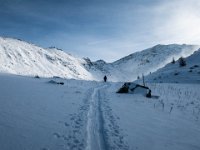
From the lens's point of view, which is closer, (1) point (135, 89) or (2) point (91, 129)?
(2) point (91, 129)

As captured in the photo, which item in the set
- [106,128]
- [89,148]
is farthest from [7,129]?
[106,128]

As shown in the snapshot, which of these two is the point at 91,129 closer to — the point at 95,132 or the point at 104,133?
the point at 95,132

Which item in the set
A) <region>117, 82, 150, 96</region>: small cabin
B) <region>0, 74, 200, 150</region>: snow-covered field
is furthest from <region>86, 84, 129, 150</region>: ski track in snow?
<region>117, 82, 150, 96</region>: small cabin

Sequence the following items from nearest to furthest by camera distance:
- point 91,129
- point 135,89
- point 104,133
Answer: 1. point 104,133
2. point 91,129
3. point 135,89

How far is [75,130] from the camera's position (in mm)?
7852

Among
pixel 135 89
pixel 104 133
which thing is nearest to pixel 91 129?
pixel 104 133

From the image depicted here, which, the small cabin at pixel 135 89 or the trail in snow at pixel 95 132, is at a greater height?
the small cabin at pixel 135 89

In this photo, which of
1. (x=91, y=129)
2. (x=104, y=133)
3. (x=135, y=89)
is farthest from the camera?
(x=135, y=89)

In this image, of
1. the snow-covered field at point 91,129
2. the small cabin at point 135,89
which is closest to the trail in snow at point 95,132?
the snow-covered field at point 91,129

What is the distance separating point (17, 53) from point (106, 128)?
94.8 metres

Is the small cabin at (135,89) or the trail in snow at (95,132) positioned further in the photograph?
the small cabin at (135,89)

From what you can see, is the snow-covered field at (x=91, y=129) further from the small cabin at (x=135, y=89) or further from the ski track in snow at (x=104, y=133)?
the small cabin at (x=135, y=89)

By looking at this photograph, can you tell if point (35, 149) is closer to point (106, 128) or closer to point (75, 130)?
point (75, 130)

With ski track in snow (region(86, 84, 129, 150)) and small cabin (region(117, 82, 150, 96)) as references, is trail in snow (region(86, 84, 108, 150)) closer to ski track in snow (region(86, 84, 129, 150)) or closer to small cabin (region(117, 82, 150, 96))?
ski track in snow (region(86, 84, 129, 150))
